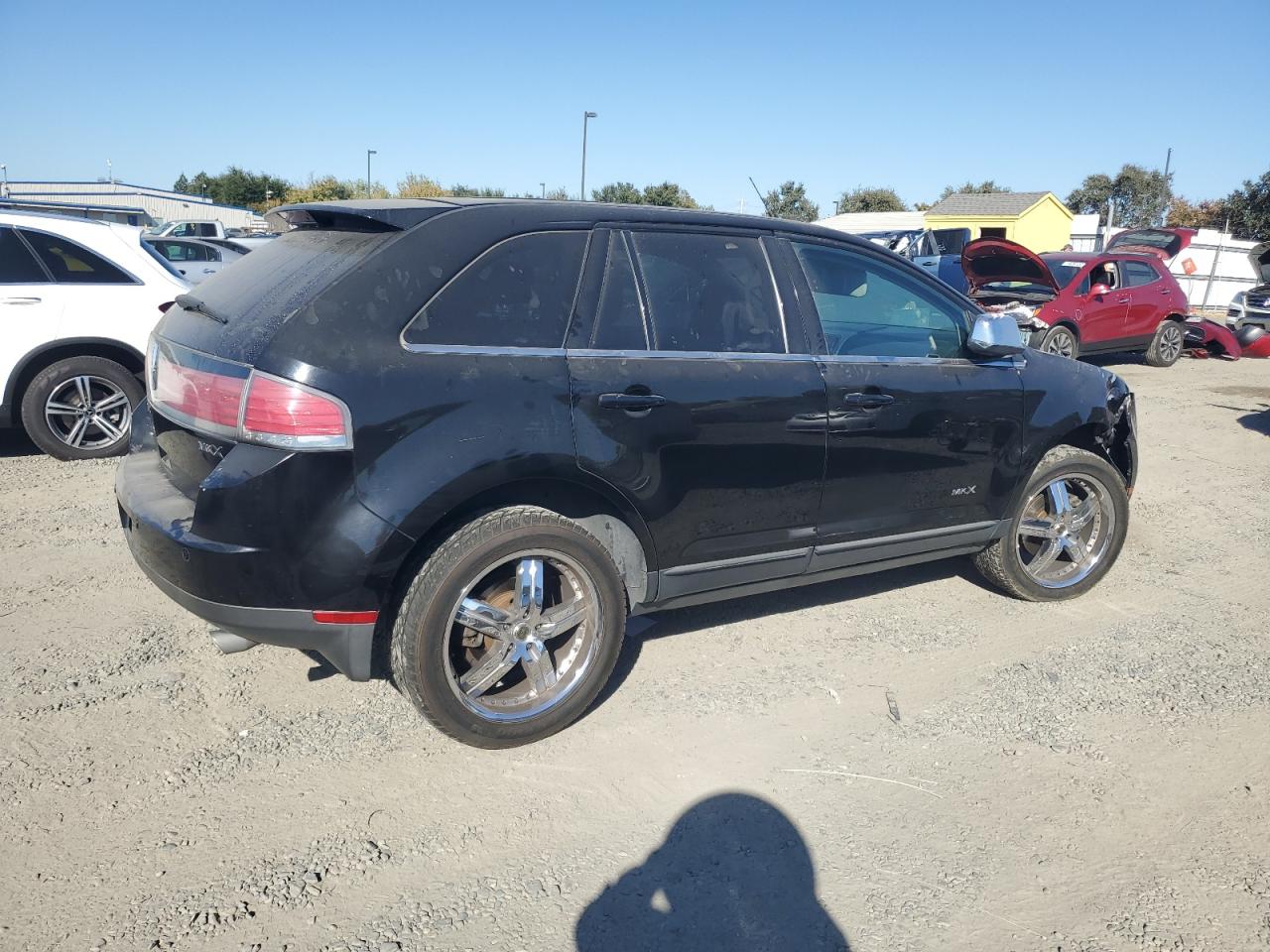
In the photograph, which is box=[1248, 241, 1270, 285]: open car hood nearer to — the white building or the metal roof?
the metal roof

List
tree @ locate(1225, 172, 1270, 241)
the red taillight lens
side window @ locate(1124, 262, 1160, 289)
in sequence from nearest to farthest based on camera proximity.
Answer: the red taillight lens
side window @ locate(1124, 262, 1160, 289)
tree @ locate(1225, 172, 1270, 241)

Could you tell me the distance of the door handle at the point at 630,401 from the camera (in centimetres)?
322

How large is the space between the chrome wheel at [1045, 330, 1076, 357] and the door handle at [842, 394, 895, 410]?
9.93 m

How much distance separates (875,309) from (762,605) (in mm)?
1494

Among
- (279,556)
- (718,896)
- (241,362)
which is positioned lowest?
(718,896)

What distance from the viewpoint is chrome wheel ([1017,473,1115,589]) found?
4.69 m

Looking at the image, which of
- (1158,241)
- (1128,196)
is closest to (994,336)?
(1158,241)

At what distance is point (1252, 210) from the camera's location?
146 ft

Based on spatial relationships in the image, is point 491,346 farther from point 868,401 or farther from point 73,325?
point 73,325

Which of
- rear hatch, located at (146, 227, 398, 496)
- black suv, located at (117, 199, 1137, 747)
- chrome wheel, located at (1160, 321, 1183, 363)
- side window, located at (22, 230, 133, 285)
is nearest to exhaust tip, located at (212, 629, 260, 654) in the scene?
black suv, located at (117, 199, 1137, 747)

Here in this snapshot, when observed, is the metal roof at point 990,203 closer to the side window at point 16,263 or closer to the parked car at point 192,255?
the parked car at point 192,255

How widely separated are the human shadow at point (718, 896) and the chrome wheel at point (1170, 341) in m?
14.0

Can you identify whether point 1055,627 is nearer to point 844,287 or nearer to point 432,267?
point 844,287

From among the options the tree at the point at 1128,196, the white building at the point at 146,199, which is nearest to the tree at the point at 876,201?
the tree at the point at 1128,196
